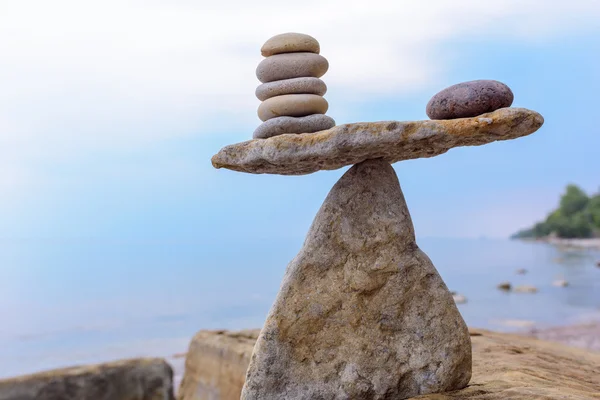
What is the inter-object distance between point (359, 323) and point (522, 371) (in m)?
1.68

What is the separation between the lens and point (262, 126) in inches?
152

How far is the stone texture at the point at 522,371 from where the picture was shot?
3697 mm

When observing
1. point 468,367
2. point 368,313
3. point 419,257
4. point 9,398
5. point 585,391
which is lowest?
point 9,398

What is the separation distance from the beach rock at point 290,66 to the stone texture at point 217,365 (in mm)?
3478

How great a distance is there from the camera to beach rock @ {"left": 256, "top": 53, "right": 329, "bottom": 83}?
3.92 m

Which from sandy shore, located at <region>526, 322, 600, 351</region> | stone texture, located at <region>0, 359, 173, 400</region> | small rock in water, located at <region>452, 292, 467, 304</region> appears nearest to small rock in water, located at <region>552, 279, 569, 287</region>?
small rock in water, located at <region>452, 292, 467, 304</region>

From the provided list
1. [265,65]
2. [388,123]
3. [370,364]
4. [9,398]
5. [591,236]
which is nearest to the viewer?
[388,123]

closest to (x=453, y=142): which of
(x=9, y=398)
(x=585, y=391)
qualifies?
(x=585, y=391)

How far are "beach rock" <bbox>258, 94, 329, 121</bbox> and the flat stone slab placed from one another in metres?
0.38

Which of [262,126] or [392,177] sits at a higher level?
[262,126]

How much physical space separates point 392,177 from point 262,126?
34.7 inches

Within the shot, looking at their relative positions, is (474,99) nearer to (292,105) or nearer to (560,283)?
(292,105)

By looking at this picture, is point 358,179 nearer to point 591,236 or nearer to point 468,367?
point 468,367

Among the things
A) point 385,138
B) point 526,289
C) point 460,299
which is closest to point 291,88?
point 385,138
